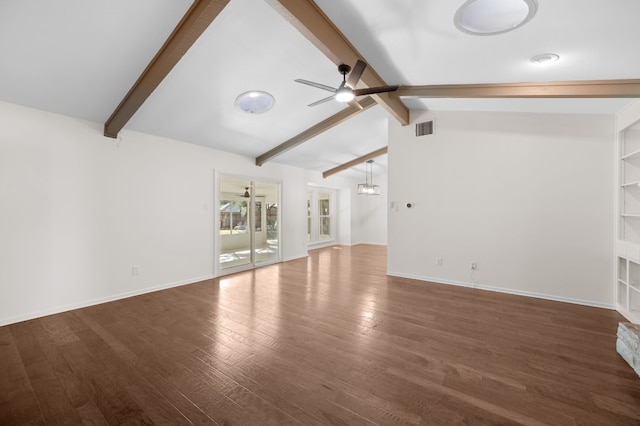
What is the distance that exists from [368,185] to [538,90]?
4.82 metres

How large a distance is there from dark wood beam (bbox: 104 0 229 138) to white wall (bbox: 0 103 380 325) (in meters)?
0.69

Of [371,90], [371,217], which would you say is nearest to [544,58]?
[371,90]

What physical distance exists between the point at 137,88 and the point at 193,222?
2.46m

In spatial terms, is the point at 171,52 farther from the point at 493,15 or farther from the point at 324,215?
the point at 324,215

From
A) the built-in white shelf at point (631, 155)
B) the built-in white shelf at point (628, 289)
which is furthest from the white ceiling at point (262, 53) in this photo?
the built-in white shelf at point (628, 289)

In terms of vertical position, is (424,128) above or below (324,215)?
above

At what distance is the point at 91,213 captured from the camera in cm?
377

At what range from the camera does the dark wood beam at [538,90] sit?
2.89 m

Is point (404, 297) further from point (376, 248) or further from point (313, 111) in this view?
point (376, 248)

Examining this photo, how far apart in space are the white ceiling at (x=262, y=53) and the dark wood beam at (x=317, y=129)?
32.4 inches

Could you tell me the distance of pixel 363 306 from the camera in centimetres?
367

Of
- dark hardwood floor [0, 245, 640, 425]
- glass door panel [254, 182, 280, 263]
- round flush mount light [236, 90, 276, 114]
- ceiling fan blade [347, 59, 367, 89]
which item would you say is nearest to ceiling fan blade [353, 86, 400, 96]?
ceiling fan blade [347, 59, 367, 89]

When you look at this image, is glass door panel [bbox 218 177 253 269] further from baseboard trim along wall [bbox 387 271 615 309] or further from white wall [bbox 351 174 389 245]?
white wall [bbox 351 174 389 245]

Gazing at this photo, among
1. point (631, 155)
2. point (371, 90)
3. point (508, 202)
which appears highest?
point (371, 90)
